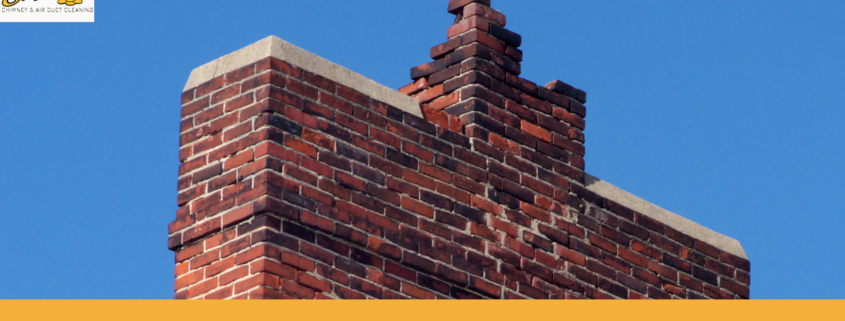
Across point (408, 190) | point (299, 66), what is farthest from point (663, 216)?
point (299, 66)

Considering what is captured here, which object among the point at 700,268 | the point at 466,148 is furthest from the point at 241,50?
the point at 700,268

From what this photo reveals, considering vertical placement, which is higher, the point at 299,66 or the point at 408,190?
the point at 299,66

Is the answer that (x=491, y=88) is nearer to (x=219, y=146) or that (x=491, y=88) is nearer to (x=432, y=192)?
(x=432, y=192)

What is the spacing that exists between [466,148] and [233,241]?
162 cm

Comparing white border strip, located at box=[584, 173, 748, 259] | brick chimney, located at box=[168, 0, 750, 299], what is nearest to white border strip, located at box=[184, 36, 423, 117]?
brick chimney, located at box=[168, 0, 750, 299]

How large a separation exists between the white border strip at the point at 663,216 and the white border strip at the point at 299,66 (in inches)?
57.2

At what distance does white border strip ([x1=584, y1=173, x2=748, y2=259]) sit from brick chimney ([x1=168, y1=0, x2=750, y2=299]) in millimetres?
19

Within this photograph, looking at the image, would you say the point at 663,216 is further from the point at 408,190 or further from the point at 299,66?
the point at 299,66

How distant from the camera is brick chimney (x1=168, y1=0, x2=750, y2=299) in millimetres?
7371

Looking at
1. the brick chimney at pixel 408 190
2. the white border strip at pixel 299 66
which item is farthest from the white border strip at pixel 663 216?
the white border strip at pixel 299 66

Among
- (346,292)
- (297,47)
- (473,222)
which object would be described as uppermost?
(297,47)

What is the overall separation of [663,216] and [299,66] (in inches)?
113

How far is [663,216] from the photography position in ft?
30.6

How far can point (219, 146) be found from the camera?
770 centimetres
